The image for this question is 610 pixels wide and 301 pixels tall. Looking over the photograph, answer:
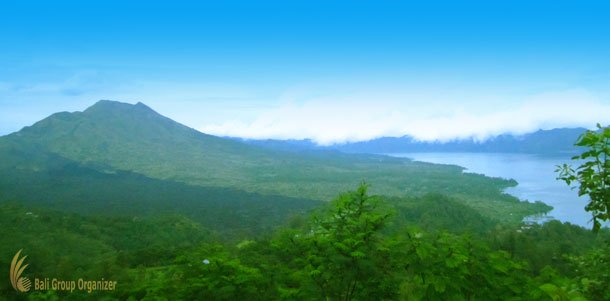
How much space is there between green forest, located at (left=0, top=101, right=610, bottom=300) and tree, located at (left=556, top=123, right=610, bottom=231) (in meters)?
0.01

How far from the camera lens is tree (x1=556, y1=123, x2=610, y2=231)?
10.9 ft

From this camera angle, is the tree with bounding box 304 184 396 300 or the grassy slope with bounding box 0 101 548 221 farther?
the grassy slope with bounding box 0 101 548 221

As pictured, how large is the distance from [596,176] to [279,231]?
5.62 meters

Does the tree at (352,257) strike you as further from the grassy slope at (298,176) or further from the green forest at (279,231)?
the grassy slope at (298,176)

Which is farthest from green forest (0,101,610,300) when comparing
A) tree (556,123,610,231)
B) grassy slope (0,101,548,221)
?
grassy slope (0,101,548,221)

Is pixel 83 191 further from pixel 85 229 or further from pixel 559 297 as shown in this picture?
pixel 559 297

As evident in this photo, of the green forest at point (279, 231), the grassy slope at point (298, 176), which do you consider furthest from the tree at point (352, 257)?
the grassy slope at point (298, 176)

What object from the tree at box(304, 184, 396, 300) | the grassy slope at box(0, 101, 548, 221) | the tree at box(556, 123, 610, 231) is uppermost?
the tree at box(556, 123, 610, 231)

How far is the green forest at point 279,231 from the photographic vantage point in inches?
205

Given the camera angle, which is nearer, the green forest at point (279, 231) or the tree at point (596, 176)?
the tree at point (596, 176)

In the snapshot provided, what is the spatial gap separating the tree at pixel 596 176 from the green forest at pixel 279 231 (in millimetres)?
14

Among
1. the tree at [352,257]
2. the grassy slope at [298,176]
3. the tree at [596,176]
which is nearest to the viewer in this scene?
the tree at [596,176]

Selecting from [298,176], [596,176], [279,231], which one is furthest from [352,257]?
[298,176]

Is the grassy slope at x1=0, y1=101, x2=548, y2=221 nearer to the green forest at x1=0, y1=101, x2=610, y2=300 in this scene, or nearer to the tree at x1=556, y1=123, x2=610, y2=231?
the green forest at x1=0, y1=101, x2=610, y2=300
